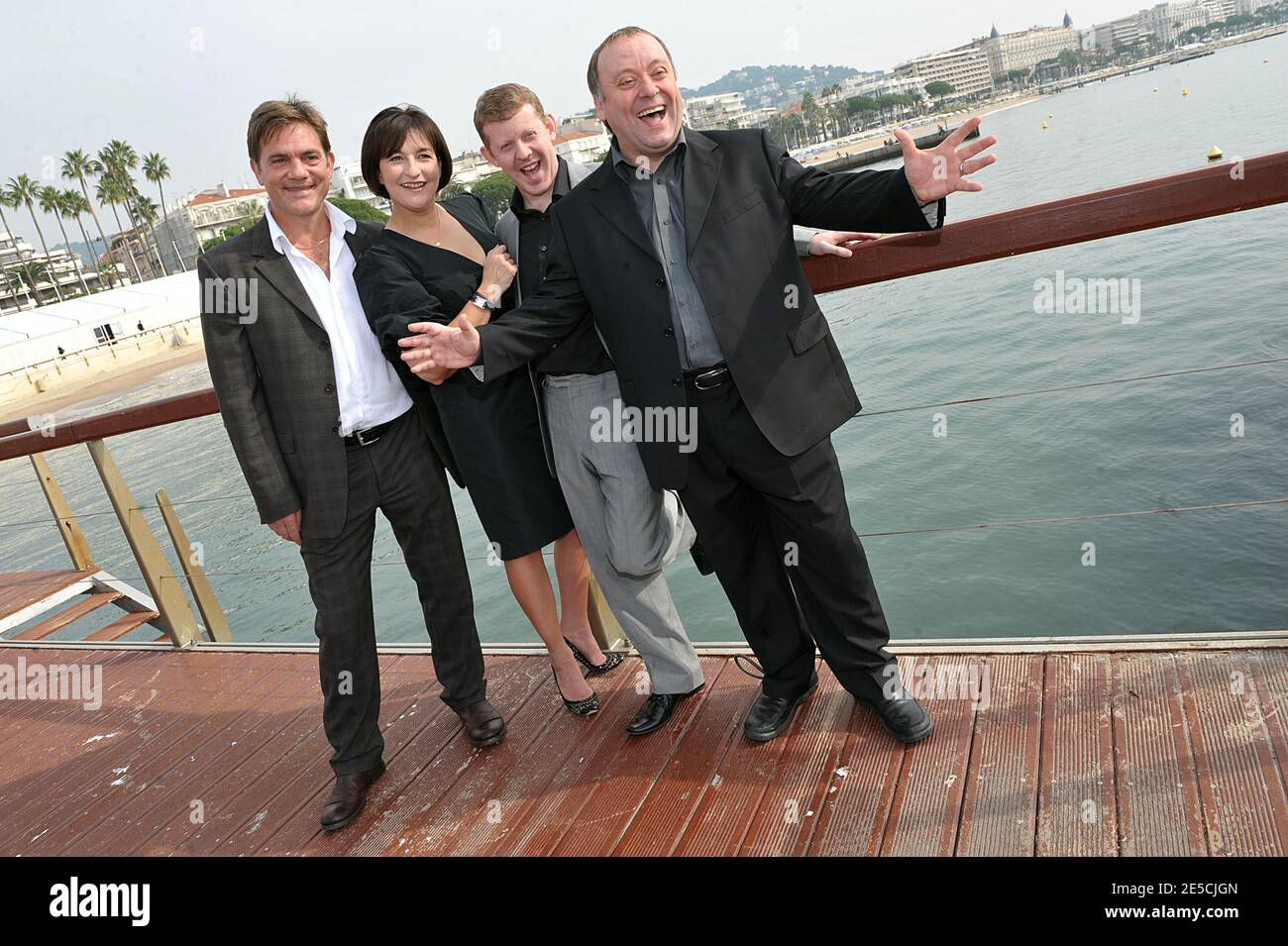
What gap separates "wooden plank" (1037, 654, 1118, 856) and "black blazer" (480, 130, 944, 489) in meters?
0.84

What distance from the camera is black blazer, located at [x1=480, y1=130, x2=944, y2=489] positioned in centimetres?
220

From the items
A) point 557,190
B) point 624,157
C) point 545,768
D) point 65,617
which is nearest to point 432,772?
point 545,768

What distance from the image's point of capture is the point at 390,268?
249 cm

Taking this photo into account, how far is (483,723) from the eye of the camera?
114 inches

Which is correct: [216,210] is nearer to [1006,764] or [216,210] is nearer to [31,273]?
[31,273]

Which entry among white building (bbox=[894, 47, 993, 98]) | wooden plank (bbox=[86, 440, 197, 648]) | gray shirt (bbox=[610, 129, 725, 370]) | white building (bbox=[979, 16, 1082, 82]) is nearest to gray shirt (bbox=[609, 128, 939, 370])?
gray shirt (bbox=[610, 129, 725, 370])

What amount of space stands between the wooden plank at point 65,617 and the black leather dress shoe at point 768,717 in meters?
4.00

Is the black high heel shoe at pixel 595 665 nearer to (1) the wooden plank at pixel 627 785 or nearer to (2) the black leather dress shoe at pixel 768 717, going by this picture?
(1) the wooden plank at pixel 627 785

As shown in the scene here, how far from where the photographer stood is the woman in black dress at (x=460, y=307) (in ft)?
8.13

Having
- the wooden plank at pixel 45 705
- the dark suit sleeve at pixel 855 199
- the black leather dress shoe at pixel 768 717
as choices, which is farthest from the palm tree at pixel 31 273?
the dark suit sleeve at pixel 855 199

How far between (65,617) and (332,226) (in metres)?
3.70

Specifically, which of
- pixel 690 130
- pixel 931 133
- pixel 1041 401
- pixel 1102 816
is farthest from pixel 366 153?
pixel 931 133
